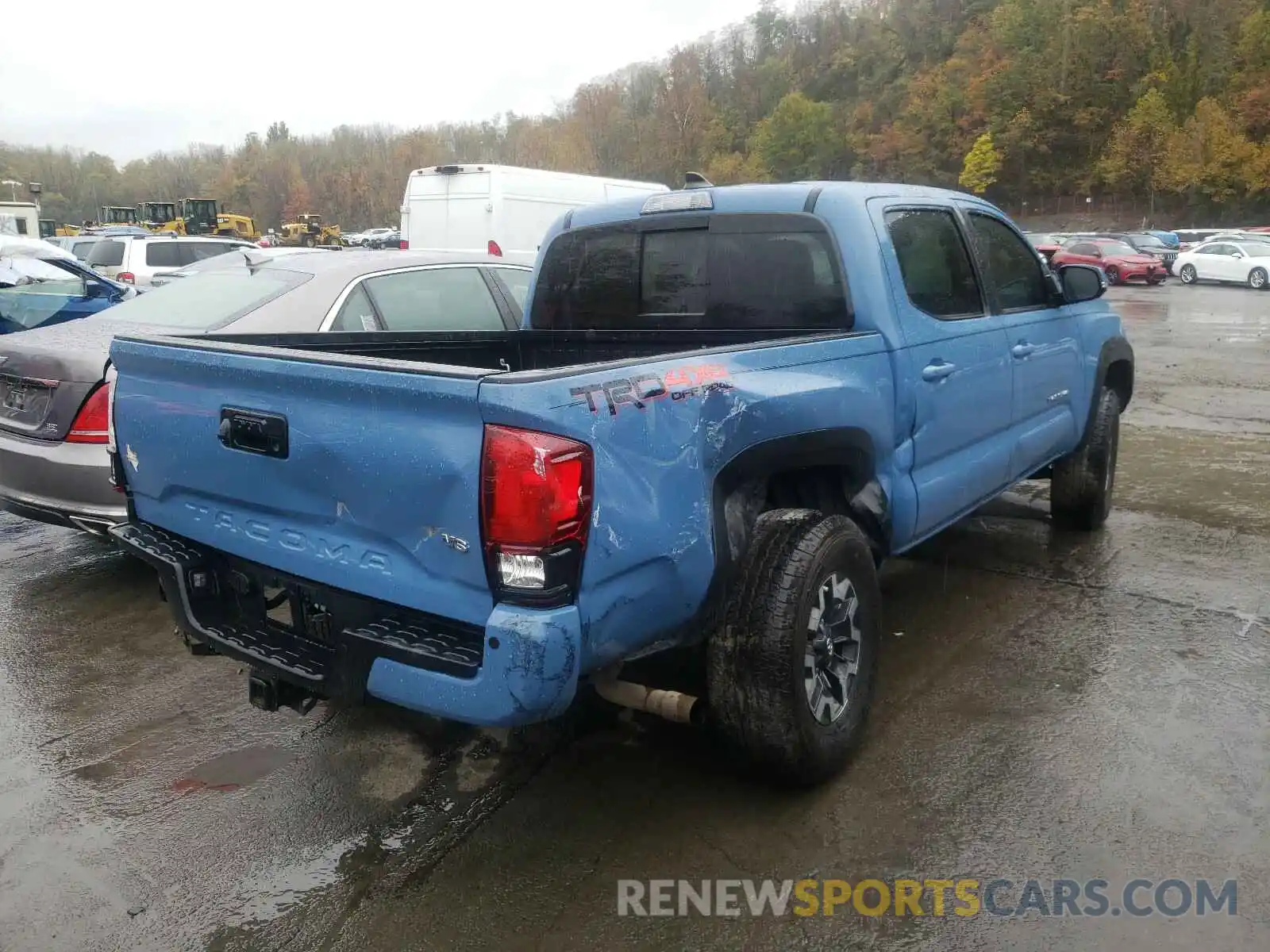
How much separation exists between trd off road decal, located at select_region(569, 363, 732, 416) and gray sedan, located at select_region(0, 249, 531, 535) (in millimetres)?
2791

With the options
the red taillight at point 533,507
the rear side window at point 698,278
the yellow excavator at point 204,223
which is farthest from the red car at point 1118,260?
the yellow excavator at point 204,223

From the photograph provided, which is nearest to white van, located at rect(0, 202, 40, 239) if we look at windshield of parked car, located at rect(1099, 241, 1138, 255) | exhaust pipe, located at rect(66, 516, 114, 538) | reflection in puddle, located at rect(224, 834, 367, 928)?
windshield of parked car, located at rect(1099, 241, 1138, 255)

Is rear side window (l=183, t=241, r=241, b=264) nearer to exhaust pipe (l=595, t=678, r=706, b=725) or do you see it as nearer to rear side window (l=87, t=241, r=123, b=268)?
rear side window (l=87, t=241, r=123, b=268)

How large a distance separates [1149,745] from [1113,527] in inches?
114

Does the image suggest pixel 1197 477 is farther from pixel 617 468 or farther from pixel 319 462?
pixel 319 462

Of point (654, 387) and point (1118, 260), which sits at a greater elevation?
point (1118, 260)

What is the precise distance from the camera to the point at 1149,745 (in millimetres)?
3420

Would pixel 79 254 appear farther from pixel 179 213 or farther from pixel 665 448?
pixel 179 213

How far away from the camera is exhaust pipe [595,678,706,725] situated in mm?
2967

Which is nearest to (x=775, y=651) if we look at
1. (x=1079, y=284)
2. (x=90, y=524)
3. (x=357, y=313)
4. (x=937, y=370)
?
(x=937, y=370)

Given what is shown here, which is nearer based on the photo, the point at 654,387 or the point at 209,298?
the point at 654,387

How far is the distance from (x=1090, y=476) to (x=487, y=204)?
1032 cm

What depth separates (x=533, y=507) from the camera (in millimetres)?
2293

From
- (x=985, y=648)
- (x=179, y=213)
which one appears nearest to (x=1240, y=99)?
(x=179, y=213)
